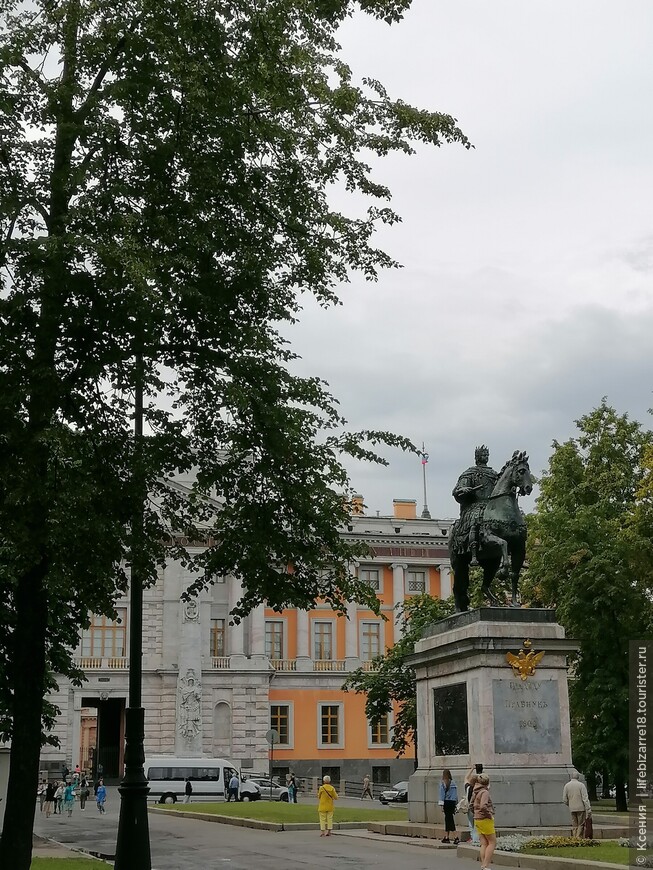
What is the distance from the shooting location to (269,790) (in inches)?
2312

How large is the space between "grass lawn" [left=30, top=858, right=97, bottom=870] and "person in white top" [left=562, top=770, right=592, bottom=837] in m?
7.71

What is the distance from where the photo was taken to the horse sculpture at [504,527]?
883 inches

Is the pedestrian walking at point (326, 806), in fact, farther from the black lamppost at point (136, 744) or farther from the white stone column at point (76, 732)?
the white stone column at point (76, 732)

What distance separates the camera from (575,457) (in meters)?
47.8

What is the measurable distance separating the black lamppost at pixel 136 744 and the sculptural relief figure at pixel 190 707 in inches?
2105

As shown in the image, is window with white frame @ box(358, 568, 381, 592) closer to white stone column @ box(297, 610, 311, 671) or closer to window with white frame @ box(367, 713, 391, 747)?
white stone column @ box(297, 610, 311, 671)

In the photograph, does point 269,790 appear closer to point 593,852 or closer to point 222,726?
point 222,726

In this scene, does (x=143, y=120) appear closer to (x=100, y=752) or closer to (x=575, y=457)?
(x=575, y=457)

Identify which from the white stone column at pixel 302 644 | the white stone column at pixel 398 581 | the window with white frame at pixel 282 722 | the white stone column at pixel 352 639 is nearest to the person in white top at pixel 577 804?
the window with white frame at pixel 282 722

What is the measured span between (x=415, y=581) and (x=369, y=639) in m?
4.87

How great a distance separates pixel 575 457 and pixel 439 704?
2624 centimetres

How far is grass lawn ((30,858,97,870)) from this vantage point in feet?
54.9

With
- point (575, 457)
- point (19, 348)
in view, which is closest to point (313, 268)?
point (19, 348)

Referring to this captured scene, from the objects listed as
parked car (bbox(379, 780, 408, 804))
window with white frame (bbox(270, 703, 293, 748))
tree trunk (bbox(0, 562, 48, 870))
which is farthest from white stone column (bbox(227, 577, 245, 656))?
tree trunk (bbox(0, 562, 48, 870))
